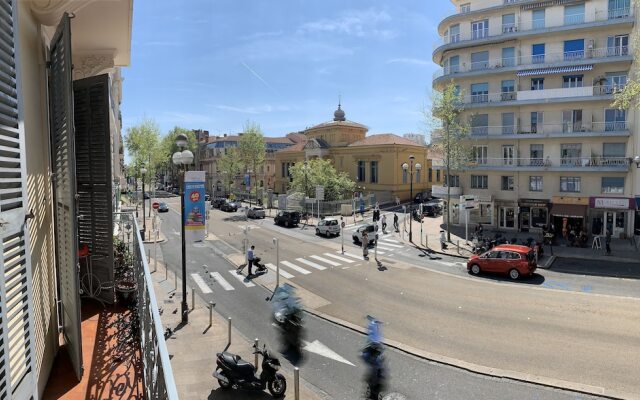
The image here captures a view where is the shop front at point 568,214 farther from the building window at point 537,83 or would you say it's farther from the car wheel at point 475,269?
the car wheel at point 475,269

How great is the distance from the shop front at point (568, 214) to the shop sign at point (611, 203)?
0.94m

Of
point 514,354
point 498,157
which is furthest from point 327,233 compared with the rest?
point 514,354

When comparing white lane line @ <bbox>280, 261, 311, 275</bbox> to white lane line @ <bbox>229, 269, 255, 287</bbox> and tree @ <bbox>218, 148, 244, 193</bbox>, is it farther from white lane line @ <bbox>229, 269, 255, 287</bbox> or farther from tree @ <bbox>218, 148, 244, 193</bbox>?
tree @ <bbox>218, 148, 244, 193</bbox>

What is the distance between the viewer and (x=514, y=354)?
11344 mm

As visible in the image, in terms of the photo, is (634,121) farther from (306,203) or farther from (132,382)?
(132,382)

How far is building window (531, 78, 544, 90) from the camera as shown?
33.3 metres

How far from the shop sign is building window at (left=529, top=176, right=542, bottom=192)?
3984 mm

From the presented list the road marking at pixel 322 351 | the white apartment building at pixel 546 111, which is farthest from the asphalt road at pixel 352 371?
the white apartment building at pixel 546 111

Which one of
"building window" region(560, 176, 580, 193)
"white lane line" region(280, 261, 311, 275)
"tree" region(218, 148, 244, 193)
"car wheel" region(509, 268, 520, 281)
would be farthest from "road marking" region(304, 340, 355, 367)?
"tree" region(218, 148, 244, 193)

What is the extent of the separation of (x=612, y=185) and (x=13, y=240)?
120 feet

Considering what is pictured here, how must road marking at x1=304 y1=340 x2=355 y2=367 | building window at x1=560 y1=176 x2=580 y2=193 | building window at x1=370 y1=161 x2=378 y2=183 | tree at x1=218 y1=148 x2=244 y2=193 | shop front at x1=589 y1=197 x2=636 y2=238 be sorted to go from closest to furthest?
road marking at x1=304 y1=340 x2=355 y2=367 < shop front at x1=589 y1=197 x2=636 y2=238 < building window at x1=560 y1=176 x2=580 y2=193 < building window at x1=370 y1=161 x2=378 y2=183 < tree at x1=218 y1=148 x2=244 y2=193

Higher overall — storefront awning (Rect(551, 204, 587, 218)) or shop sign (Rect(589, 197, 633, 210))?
shop sign (Rect(589, 197, 633, 210))

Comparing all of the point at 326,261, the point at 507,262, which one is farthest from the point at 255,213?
the point at 507,262

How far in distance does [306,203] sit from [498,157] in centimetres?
2073
